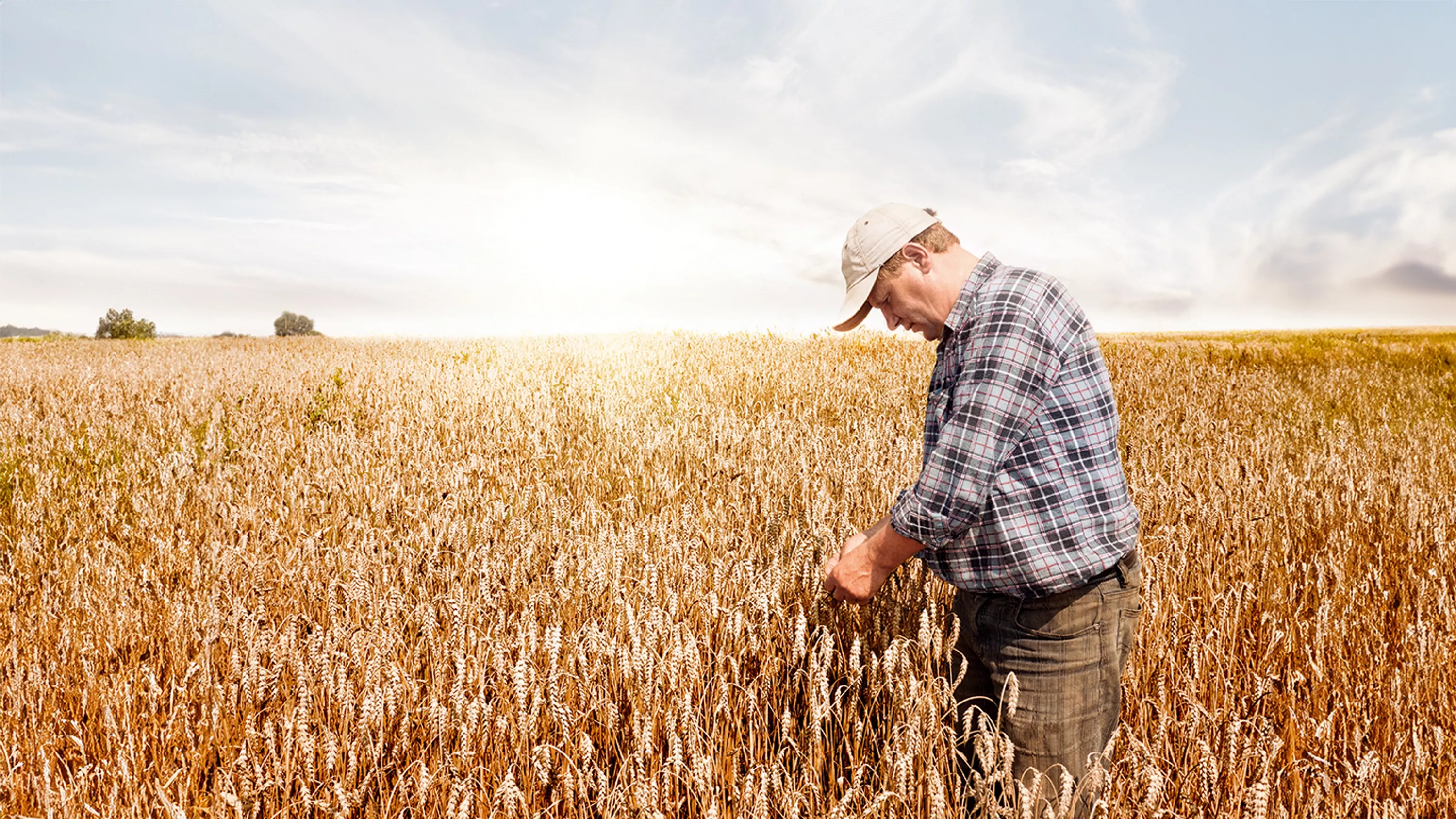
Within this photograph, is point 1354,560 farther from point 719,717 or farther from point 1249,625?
point 719,717

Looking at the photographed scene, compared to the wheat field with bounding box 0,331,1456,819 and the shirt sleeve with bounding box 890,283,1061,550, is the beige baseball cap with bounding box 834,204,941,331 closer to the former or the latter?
the shirt sleeve with bounding box 890,283,1061,550

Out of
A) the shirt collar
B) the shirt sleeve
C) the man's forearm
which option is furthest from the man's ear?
the man's forearm

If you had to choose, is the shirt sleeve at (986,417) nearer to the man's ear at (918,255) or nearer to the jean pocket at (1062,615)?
the man's ear at (918,255)

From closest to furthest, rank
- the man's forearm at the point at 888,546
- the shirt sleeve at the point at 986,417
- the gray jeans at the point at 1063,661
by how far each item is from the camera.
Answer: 1. the shirt sleeve at the point at 986,417
2. the man's forearm at the point at 888,546
3. the gray jeans at the point at 1063,661

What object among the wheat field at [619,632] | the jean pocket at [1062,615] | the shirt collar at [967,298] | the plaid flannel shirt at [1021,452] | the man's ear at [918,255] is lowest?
the wheat field at [619,632]

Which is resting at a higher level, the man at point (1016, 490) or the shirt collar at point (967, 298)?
the shirt collar at point (967, 298)

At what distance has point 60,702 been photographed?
2.33 m

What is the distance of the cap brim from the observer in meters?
1.94

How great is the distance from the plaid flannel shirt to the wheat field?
32 centimetres

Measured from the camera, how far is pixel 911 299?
1929mm

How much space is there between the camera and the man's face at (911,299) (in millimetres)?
1902

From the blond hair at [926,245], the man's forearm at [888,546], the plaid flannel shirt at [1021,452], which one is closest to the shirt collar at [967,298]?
the plaid flannel shirt at [1021,452]

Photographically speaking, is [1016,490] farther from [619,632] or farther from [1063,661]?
[619,632]

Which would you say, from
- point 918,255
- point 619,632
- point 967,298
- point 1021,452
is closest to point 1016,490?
point 1021,452
